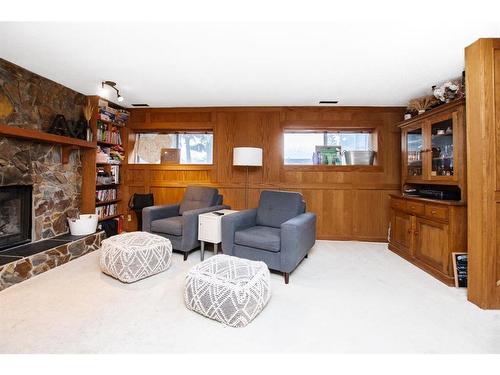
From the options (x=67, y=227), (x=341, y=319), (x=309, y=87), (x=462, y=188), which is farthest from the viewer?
(x=67, y=227)

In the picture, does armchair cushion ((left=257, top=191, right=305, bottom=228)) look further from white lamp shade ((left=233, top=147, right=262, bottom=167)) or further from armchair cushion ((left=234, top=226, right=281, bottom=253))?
white lamp shade ((left=233, top=147, right=262, bottom=167))

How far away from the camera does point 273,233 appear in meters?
2.64

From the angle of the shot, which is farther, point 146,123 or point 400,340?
point 146,123

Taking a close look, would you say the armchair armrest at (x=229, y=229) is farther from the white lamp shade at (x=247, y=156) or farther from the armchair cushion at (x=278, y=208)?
the white lamp shade at (x=247, y=156)

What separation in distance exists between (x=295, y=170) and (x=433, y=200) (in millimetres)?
1931

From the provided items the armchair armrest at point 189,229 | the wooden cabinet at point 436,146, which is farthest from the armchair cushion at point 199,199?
the wooden cabinet at point 436,146

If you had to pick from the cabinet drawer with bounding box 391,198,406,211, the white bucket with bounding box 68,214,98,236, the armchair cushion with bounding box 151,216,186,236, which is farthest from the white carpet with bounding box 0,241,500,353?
the cabinet drawer with bounding box 391,198,406,211

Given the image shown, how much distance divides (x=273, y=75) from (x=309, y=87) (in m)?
0.62

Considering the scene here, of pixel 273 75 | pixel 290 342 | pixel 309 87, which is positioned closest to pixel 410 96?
pixel 309 87

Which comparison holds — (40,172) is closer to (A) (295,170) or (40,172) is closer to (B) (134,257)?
(B) (134,257)

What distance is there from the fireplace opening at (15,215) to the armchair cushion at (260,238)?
8.26 ft

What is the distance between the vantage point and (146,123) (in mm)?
4297

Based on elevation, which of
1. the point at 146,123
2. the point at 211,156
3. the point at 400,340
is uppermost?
the point at 146,123

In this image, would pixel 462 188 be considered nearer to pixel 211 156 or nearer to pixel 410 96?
pixel 410 96
